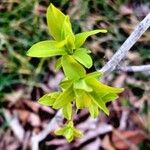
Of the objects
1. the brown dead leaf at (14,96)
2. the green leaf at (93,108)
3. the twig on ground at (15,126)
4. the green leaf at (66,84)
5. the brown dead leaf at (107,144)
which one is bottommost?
the brown dead leaf at (107,144)

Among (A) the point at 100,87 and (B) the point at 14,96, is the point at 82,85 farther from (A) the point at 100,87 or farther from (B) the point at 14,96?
(B) the point at 14,96

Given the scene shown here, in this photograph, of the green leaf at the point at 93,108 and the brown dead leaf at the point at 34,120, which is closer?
the green leaf at the point at 93,108

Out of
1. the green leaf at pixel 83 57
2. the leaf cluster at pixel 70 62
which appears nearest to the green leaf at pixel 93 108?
the leaf cluster at pixel 70 62

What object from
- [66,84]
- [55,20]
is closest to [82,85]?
[66,84]

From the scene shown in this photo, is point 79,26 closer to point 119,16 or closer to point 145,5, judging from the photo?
point 119,16

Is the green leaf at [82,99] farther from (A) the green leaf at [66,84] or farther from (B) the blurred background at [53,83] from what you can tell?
(B) the blurred background at [53,83]

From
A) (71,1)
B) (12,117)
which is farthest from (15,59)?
(71,1)
